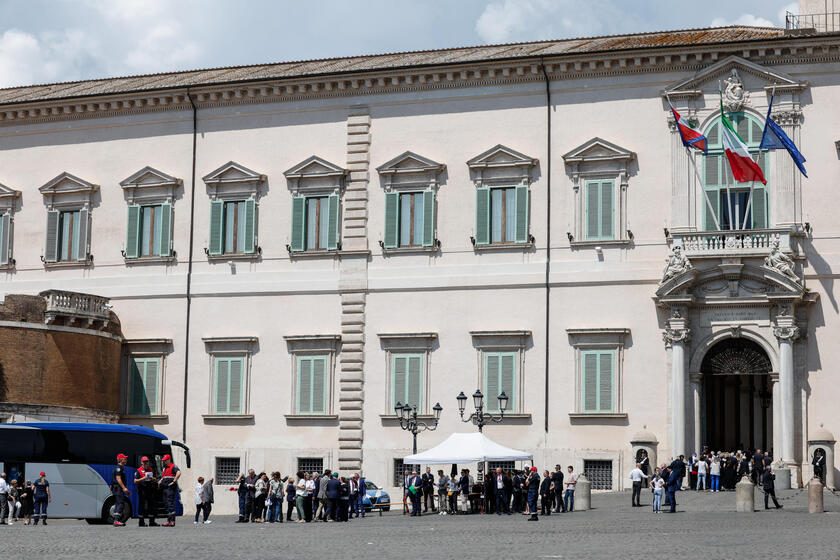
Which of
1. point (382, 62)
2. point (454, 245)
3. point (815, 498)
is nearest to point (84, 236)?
point (382, 62)

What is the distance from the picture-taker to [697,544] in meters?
23.7

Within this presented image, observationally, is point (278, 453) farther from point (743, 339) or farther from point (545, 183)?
point (743, 339)

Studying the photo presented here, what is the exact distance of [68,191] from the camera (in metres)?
47.7

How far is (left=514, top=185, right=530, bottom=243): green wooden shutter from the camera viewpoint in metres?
→ 42.7

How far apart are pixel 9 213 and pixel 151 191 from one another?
5239 mm

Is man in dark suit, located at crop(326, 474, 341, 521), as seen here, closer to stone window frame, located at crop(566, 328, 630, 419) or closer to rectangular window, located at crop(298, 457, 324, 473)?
rectangular window, located at crop(298, 457, 324, 473)

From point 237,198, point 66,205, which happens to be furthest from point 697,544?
point 66,205

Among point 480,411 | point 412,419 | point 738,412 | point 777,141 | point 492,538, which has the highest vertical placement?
point 777,141

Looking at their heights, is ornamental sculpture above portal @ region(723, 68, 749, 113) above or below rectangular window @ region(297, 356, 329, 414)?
above

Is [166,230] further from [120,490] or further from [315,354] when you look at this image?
[120,490]

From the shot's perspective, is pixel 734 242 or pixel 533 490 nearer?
pixel 533 490

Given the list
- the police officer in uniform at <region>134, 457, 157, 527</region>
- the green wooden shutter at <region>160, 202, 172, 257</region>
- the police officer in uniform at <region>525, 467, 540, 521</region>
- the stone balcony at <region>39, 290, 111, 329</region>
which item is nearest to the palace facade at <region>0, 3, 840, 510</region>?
the green wooden shutter at <region>160, 202, 172, 257</region>

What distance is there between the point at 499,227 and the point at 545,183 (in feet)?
6.12

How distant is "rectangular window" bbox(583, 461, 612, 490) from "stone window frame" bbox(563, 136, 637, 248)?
6.19m
